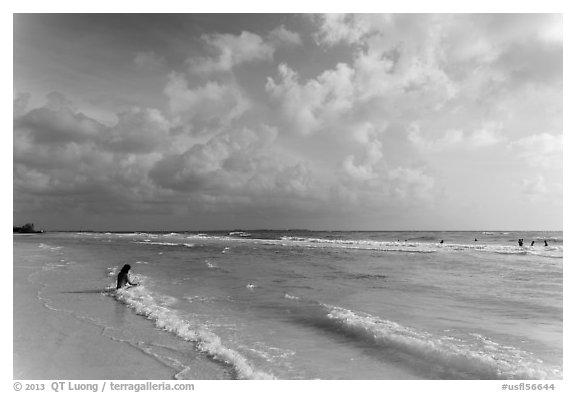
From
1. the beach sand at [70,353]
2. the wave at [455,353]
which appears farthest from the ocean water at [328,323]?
the beach sand at [70,353]

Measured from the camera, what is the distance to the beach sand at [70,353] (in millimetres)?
7305

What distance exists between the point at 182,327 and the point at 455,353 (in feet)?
21.2

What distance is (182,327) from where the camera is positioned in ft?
32.7

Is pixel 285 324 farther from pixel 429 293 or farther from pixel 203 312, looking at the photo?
pixel 429 293

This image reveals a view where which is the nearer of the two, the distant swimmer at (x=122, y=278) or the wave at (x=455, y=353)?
the wave at (x=455, y=353)

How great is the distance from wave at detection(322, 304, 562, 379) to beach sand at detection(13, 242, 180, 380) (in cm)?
483

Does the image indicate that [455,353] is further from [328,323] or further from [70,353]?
[70,353]

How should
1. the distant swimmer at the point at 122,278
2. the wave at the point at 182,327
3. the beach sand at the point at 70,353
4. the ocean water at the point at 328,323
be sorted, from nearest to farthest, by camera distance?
1. the beach sand at the point at 70,353
2. the wave at the point at 182,327
3. the ocean water at the point at 328,323
4. the distant swimmer at the point at 122,278

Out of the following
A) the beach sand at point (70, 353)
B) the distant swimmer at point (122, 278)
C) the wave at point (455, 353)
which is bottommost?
the beach sand at point (70, 353)

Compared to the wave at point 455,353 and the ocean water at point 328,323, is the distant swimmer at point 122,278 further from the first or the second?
the wave at point 455,353

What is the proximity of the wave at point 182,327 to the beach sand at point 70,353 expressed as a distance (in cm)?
117

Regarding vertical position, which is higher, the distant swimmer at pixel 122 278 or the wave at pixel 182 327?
the distant swimmer at pixel 122 278

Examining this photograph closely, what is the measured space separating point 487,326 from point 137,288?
12.5 meters

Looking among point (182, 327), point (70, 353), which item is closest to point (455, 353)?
point (182, 327)
